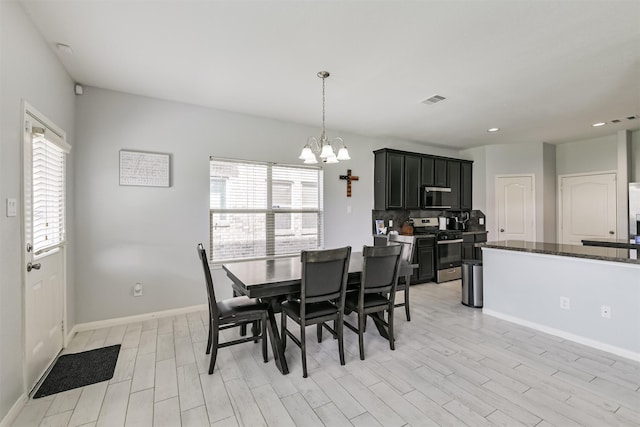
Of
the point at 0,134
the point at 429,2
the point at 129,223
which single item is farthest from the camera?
the point at 129,223

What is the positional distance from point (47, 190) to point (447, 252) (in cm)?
545

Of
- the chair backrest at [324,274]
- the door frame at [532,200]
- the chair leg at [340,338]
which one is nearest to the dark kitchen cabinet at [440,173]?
the door frame at [532,200]

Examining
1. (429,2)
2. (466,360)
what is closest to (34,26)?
(429,2)

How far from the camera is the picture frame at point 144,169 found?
11.0 ft

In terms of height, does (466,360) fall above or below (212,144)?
below

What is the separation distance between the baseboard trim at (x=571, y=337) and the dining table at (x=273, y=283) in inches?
58.3

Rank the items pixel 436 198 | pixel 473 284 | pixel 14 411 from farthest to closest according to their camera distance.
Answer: pixel 436 198 → pixel 473 284 → pixel 14 411

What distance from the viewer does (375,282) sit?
2.70m

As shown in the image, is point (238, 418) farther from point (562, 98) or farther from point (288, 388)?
point (562, 98)

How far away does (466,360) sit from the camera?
2535mm

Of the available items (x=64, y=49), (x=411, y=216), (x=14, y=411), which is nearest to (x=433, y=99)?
(x=411, y=216)

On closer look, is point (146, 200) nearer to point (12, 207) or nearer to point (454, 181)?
point (12, 207)

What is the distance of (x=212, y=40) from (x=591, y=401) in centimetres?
376

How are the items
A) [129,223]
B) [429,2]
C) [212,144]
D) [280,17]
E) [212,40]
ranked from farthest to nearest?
[212,144] → [129,223] → [212,40] → [280,17] → [429,2]
